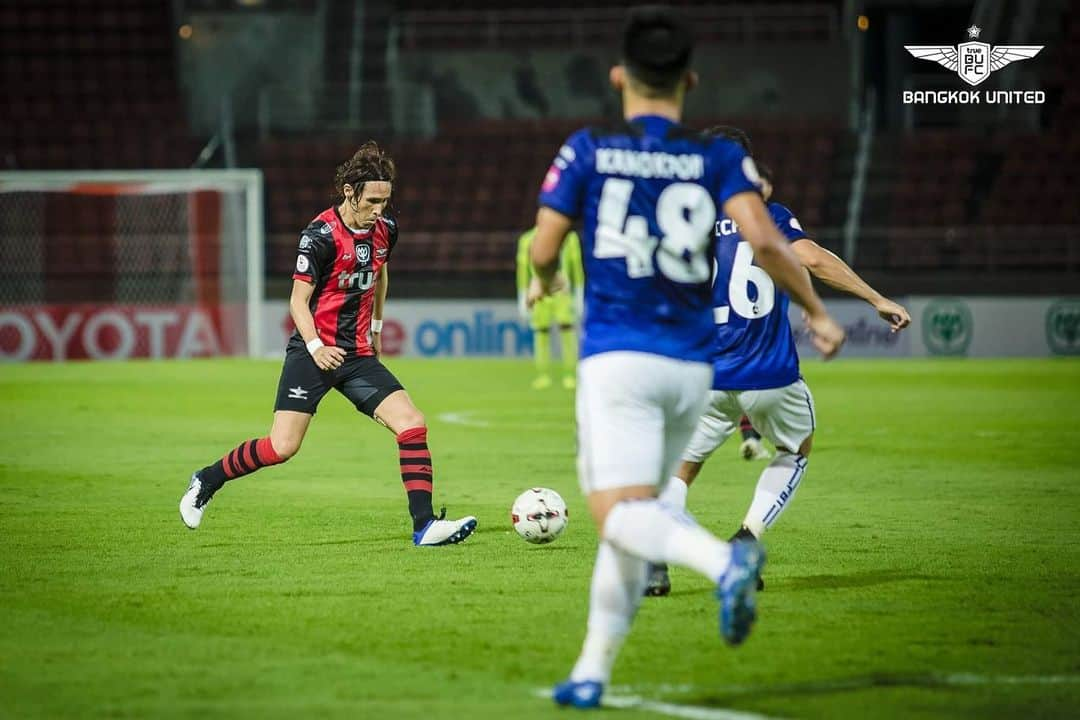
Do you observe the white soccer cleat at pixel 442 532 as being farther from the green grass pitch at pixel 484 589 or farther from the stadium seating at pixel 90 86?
the stadium seating at pixel 90 86

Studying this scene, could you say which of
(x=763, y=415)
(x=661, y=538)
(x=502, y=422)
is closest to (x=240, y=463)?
(x=763, y=415)

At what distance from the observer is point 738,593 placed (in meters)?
4.78

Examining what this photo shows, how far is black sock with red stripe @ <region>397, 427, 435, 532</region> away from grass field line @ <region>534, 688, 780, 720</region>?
3.55m

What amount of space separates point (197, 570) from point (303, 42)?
88.0 ft

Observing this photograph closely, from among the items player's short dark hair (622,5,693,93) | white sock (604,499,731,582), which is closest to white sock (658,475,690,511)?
white sock (604,499,731,582)

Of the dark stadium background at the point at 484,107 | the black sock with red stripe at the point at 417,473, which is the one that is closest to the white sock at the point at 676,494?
the black sock with red stripe at the point at 417,473

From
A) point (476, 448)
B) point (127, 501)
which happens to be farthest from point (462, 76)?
point (127, 501)

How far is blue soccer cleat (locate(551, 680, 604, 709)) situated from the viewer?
16.7 ft

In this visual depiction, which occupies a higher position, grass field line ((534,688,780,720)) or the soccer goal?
the soccer goal

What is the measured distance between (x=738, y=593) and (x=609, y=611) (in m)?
0.53

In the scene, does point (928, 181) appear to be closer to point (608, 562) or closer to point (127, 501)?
point (127, 501)

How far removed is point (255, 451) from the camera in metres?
9.09

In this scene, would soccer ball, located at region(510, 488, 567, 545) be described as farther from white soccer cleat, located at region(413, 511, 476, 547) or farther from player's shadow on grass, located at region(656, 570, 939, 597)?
player's shadow on grass, located at region(656, 570, 939, 597)

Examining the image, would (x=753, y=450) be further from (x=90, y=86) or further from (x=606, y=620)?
(x=90, y=86)
